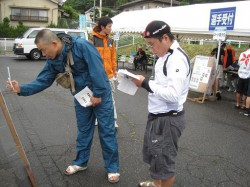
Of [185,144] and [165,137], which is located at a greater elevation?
[165,137]

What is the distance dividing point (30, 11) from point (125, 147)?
39.7m

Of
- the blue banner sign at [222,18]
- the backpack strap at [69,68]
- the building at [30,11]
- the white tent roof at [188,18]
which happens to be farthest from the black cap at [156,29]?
the building at [30,11]

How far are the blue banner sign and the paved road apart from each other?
2.79 metres

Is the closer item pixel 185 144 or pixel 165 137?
pixel 165 137

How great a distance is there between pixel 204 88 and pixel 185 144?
4.10 metres

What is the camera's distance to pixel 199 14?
34.4 ft

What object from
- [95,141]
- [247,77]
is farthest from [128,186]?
[247,77]

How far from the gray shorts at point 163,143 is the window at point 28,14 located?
40.6 meters

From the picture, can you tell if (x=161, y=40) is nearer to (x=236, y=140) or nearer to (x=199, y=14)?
(x=236, y=140)

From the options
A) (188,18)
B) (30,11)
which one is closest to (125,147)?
(188,18)

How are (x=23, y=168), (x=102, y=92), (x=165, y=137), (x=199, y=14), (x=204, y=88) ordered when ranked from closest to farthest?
(x=165, y=137), (x=23, y=168), (x=102, y=92), (x=204, y=88), (x=199, y=14)

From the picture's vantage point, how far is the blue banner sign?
862cm

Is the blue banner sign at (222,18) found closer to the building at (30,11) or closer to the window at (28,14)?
the building at (30,11)

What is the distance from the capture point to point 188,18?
11.0m
